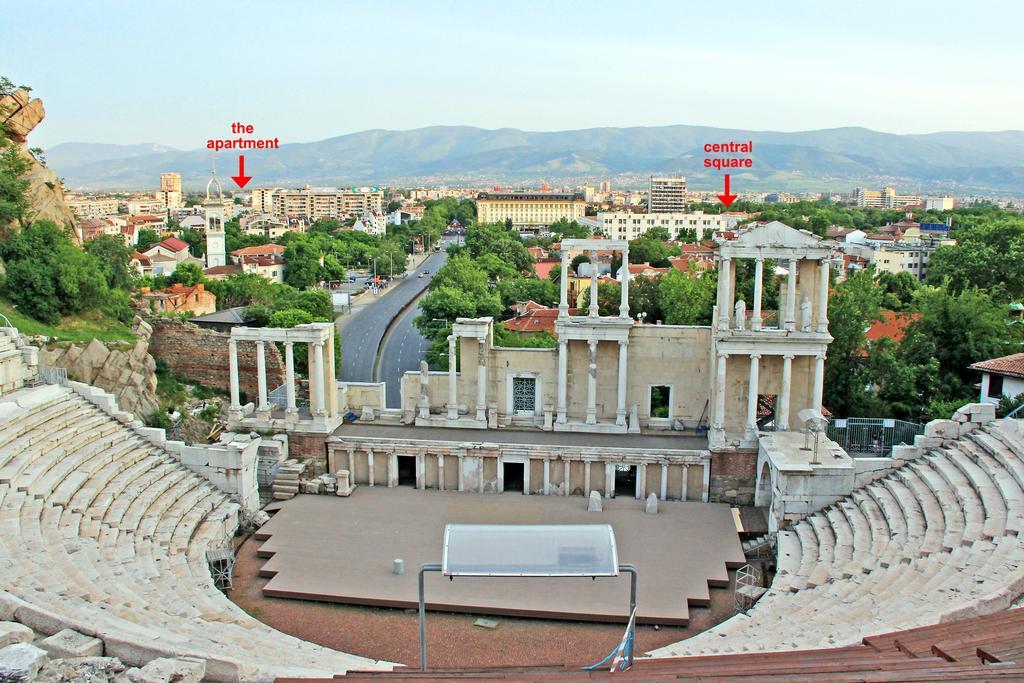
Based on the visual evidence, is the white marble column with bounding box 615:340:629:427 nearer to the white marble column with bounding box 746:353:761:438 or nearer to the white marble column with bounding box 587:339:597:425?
the white marble column with bounding box 587:339:597:425

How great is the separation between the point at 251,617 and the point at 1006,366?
2447 centimetres

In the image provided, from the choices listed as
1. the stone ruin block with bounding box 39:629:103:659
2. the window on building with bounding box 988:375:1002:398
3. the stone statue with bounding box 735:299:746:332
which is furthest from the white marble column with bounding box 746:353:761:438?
the stone ruin block with bounding box 39:629:103:659

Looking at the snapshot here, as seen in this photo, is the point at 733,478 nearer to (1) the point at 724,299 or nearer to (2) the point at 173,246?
(1) the point at 724,299

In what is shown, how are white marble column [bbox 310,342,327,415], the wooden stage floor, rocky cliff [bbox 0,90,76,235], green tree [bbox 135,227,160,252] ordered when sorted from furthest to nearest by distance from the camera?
1. green tree [bbox 135,227,160,252]
2. rocky cliff [bbox 0,90,76,235]
3. white marble column [bbox 310,342,327,415]
4. the wooden stage floor

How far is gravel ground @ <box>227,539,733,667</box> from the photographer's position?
18203 mm

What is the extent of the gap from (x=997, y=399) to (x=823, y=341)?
6.33 m

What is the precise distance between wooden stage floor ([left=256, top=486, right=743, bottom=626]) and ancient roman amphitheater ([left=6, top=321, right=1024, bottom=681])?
1895 mm

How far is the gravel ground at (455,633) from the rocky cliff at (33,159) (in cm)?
2888

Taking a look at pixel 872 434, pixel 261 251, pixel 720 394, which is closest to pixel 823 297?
pixel 720 394

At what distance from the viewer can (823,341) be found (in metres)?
27.3

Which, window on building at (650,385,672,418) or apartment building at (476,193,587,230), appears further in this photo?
apartment building at (476,193,587,230)

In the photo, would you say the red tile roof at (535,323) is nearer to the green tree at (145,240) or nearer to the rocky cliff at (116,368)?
the rocky cliff at (116,368)

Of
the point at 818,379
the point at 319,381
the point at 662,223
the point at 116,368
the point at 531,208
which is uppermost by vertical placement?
the point at 531,208

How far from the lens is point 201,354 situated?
4219 cm
